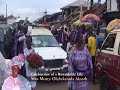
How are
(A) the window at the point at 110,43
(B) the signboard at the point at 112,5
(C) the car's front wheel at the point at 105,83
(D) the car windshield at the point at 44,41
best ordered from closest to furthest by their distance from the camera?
(A) the window at the point at 110,43 → (C) the car's front wheel at the point at 105,83 → (D) the car windshield at the point at 44,41 → (B) the signboard at the point at 112,5

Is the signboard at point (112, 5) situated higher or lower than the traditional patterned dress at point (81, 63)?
higher

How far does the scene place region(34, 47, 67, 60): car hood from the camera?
12.8 m

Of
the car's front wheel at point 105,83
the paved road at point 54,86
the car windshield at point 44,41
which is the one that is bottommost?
the paved road at point 54,86

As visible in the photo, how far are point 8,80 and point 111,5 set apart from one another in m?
26.2

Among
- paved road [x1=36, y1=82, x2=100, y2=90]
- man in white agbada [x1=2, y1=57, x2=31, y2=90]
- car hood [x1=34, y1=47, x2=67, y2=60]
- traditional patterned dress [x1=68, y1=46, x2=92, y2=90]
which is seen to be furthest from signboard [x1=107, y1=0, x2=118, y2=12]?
man in white agbada [x1=2, y1=57, x2=31, y2=90]

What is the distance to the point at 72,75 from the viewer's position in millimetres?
9000

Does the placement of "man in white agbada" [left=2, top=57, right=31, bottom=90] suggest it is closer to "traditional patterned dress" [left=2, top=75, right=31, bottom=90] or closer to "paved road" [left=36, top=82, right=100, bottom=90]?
"traditional patterned dress" [left=2, top=75, right=31, bottom=90]

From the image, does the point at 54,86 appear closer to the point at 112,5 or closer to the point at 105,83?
the point at 105,83

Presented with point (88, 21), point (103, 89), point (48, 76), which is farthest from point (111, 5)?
point (103, 89)

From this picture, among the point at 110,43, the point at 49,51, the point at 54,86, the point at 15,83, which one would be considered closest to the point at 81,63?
the point at 110,43

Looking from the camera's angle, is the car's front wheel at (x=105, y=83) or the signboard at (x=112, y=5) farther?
the signboard at (x=112, y=5)

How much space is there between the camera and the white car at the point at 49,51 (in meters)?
12.6

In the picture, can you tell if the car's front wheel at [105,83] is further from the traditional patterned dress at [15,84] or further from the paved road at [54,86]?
the traditional patterned dress at [15,84]

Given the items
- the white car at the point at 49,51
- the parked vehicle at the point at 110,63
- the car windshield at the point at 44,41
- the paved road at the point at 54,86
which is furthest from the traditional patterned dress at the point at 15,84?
the car windshield at the point at 44,41
